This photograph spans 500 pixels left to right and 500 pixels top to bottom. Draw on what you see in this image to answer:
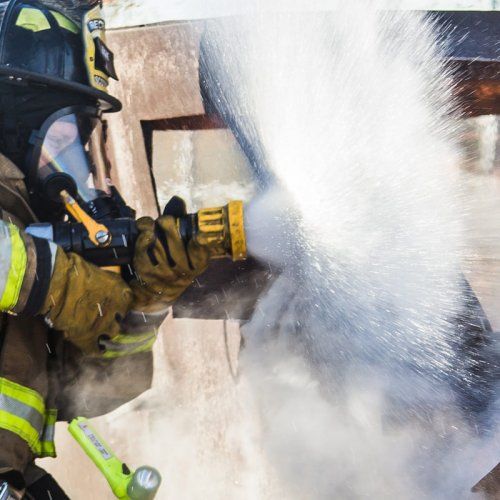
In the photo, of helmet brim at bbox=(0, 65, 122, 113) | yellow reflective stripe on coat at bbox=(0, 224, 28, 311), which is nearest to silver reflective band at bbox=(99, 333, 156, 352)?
yellow reflective stripe on coat at bbox=(0, 224, 28, 311)

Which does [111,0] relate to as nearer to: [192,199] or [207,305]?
[192,199]

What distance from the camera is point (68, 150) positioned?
288 cm

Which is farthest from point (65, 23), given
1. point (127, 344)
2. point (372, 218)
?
point (372, 218)

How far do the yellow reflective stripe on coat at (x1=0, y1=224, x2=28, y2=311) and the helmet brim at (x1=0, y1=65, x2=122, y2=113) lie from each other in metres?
1.04

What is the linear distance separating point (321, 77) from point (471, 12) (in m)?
0.82

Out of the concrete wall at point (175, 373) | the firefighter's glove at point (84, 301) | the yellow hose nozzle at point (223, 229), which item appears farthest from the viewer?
the concrete wall at point (175, 373)

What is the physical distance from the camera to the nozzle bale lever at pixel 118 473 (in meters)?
2.12

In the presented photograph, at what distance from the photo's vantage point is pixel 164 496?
12.3 feet

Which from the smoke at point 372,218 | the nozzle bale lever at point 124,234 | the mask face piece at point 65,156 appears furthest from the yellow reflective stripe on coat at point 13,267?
the smoke at point 372,218

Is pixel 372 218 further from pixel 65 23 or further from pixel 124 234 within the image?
pixel 65 23

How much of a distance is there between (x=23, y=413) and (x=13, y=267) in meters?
0.67

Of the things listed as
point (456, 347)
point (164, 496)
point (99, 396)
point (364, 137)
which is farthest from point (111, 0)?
point (164, 496)

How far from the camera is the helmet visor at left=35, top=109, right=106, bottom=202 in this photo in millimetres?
2775

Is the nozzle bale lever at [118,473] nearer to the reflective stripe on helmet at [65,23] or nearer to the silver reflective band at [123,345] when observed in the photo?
the silver reflective band at [123,345]
